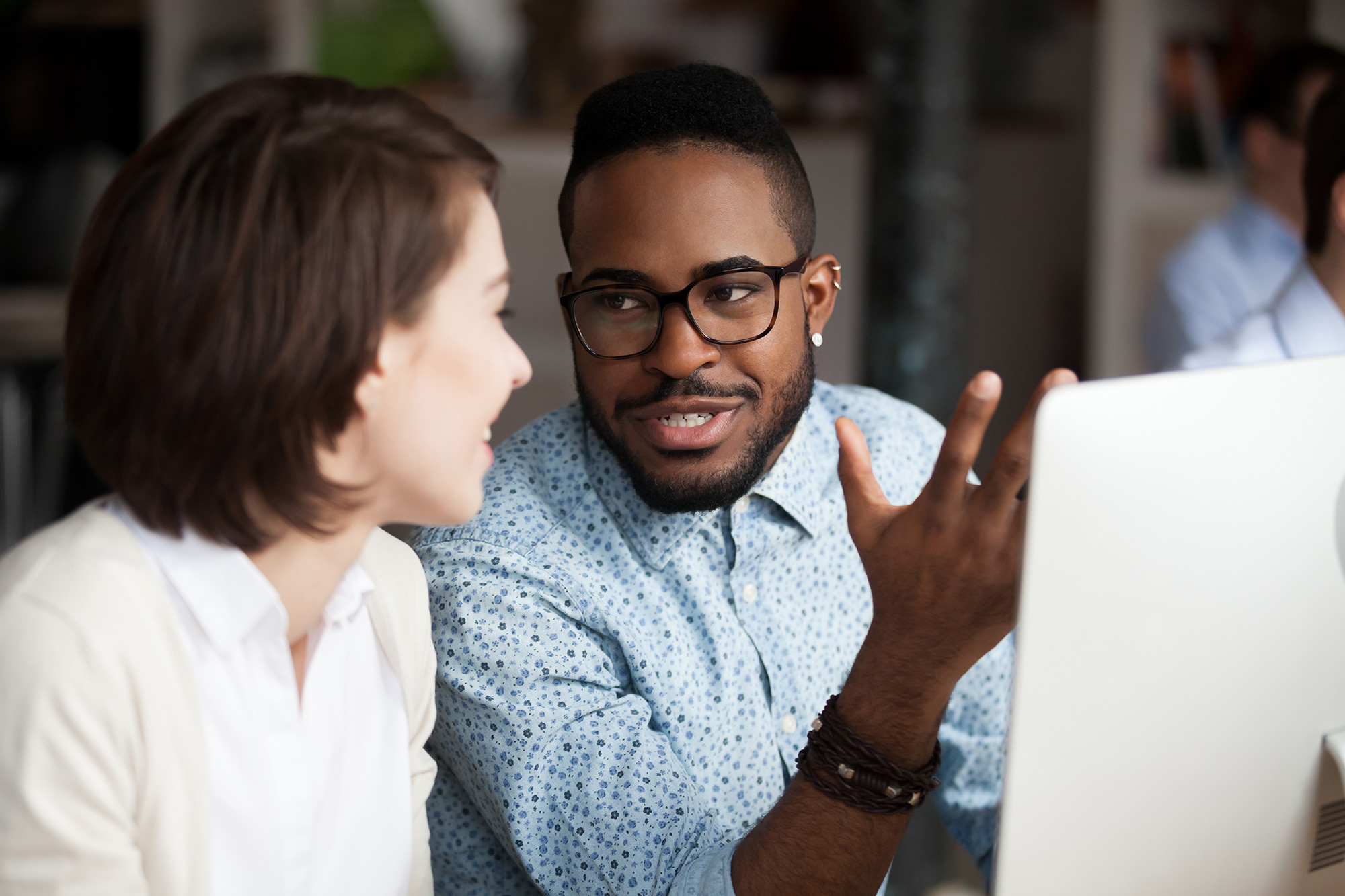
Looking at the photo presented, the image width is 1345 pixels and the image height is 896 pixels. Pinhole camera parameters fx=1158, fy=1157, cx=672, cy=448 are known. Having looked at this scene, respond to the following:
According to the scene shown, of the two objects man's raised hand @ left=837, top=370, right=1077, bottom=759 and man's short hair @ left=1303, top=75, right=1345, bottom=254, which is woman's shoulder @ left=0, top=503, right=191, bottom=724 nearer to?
man's raised hand @ left=837, top=370, right=1077, bottom=759

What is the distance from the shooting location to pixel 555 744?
0.98m

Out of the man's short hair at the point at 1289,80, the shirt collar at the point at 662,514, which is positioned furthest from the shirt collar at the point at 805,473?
→ the man's short hair at the point at 1289,80

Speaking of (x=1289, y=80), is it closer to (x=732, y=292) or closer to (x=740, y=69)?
(x=740, y=69)

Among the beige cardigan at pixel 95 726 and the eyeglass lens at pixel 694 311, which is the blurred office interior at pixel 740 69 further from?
the beige cardigan at pixel 95 726

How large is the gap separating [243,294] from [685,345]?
0.43 meters

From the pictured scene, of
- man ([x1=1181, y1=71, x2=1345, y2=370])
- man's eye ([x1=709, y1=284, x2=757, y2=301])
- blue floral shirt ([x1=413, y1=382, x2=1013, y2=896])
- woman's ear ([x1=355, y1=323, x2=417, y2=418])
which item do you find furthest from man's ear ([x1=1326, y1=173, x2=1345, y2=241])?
woman's ear ([x1=355, y1=323, x2=417, y2=418])

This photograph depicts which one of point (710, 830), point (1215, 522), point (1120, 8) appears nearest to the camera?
point (1215, 522)

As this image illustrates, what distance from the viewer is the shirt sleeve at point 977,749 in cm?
125

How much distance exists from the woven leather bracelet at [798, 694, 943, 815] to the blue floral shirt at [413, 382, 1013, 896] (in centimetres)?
13

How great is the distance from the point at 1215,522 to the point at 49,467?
365 cm

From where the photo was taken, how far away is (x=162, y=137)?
741 millimetres

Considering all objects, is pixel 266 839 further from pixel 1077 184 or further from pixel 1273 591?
pixel 1077 184

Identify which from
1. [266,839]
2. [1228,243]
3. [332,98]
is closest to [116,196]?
[332,98]

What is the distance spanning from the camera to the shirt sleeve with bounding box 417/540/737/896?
37.3 inches
